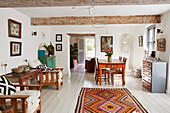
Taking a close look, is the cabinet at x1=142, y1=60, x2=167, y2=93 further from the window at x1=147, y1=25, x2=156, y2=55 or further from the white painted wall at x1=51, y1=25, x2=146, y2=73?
the white painted wall at x1=51, y1=25, x2=146, y2=73

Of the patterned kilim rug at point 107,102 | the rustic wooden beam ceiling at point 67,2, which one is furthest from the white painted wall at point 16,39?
the patterned kilim rug at point 107,102

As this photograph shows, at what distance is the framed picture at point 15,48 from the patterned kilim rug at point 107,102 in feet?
7.29

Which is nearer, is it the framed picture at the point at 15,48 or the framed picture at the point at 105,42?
the framed picture at the point at 15,48

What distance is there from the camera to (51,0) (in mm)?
2584

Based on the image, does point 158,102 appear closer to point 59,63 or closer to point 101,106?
point 101,106

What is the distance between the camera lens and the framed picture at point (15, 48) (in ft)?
13.2

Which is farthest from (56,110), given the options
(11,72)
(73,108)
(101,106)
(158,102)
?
(158,102)

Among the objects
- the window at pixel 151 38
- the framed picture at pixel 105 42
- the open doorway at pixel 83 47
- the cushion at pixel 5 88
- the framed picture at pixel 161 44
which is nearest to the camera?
the cushion at pixel 5 88

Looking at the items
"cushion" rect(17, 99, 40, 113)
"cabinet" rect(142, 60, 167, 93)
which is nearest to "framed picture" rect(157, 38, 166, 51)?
"cabinet" rect(142, 60, 167, 93)

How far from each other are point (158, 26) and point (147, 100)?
269 cm

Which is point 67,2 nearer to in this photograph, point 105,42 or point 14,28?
point 14,28

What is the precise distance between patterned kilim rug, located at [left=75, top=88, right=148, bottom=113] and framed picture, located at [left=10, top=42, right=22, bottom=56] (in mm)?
2222

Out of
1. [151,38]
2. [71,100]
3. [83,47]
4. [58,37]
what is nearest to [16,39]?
[71,100]

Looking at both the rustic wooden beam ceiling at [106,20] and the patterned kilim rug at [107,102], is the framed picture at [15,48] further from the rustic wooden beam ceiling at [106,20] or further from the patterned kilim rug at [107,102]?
the patterned kilim rug at [107,102]
